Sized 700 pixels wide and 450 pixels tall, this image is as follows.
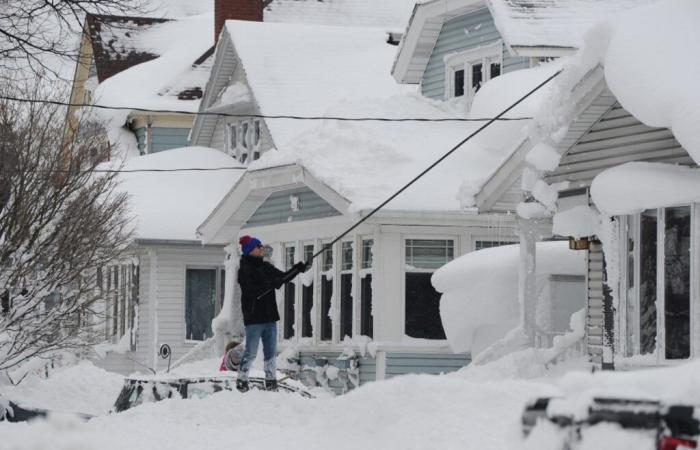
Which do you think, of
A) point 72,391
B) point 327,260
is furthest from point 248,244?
point 72,391

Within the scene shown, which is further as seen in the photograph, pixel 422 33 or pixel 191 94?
pixel 191 94

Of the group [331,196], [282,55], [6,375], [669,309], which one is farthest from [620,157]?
[282,55]

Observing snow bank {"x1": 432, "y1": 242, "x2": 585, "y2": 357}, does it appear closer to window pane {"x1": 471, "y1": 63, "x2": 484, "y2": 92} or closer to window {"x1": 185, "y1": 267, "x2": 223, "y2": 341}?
window pane {"x1": 471, "y1": 63, "x2": 484, "y2": 92}

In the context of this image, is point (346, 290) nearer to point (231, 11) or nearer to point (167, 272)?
point (167, 272)

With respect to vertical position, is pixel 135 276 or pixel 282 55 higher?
pixel 282 55

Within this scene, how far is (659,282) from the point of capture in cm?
1514

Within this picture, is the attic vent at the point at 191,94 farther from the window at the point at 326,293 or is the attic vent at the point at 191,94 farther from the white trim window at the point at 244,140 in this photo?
the window at the point at 326,293

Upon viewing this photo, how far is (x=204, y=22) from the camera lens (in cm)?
4400

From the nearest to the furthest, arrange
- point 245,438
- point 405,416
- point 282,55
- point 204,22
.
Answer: point 405,416, point 245,438, point 282,55, point 204,22

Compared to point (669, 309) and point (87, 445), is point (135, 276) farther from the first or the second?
point (87, 445)

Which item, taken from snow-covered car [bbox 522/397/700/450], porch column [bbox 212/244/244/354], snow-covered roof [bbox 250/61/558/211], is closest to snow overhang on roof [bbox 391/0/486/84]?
snow-covered roof [bbox 250/61/558/211]

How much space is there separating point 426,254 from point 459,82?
15.7 feet

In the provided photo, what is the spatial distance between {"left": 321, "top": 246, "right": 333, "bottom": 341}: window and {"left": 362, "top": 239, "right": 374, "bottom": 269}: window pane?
44.6 inches

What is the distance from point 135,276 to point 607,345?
60.7ft
